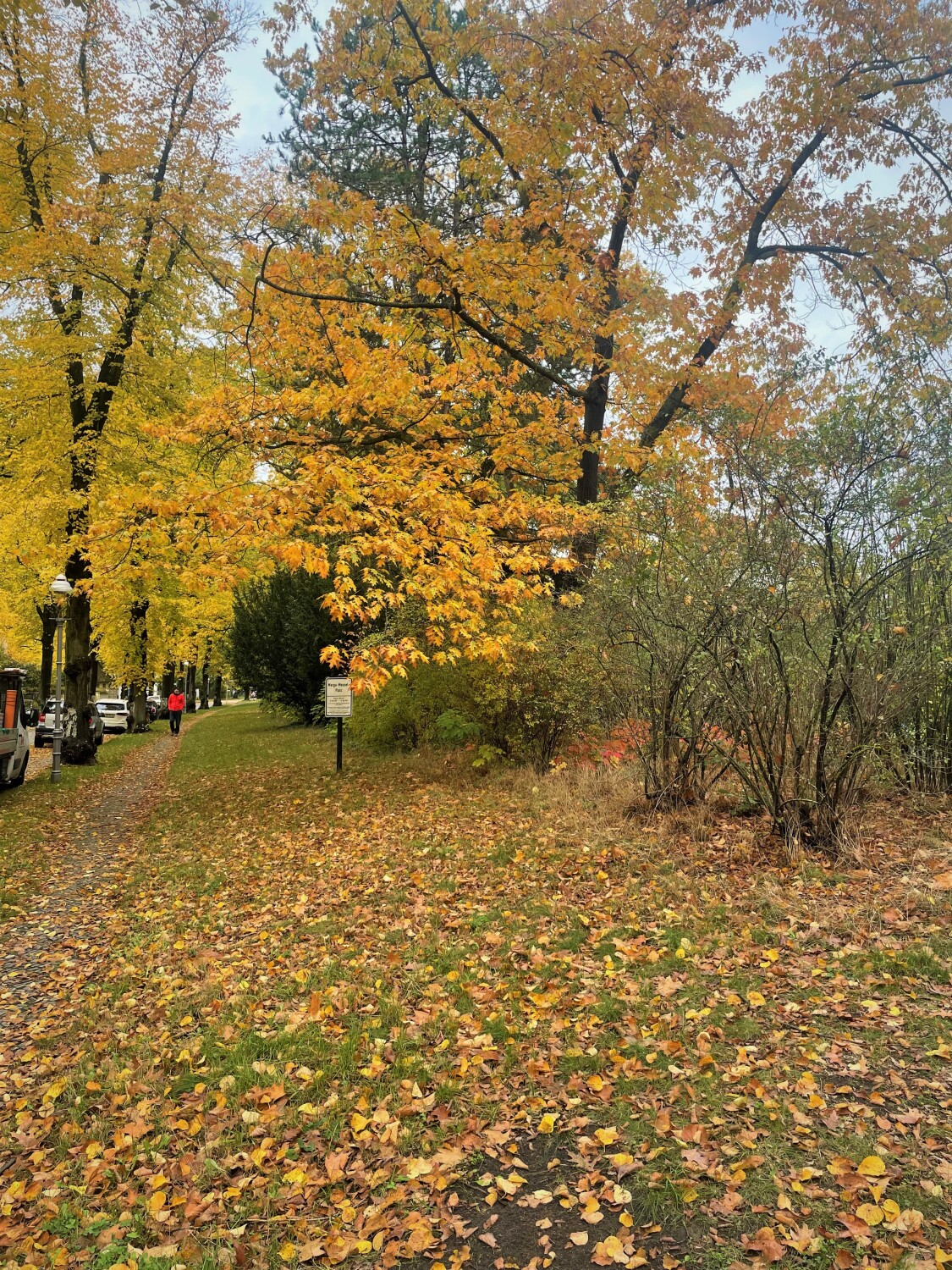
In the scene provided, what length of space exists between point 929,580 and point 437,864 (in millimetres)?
5316

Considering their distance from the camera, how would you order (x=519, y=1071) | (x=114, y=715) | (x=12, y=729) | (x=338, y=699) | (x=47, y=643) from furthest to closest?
(x=114, y=715), (x=47, y=643), (x=12, y=729), (x=338, y=699), (x=519, y=1071)

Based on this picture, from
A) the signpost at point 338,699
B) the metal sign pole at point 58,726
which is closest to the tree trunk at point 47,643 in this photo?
the metal sign pole at point 58,726

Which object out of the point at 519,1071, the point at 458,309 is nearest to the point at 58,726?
the point at 458,309

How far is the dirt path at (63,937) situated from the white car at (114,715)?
19535mm

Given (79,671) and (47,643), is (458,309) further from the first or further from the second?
(47,643)

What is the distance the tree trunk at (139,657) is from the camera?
25.4m

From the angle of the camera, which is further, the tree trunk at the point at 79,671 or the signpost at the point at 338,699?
the tree trunk at the point at 79,671

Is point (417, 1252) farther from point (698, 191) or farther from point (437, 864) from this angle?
point (698, 191)

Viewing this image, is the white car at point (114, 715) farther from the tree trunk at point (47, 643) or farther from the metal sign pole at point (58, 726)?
the metal sign pole at point (58, 726)

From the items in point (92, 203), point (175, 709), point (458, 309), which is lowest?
point (175, 709)

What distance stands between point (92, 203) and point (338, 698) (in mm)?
9204

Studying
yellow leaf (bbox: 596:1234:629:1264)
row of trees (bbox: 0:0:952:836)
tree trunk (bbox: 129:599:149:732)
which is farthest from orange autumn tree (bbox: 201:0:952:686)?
tree trunk (bbox: 129:599:149:732)

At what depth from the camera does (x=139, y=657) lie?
27609mm

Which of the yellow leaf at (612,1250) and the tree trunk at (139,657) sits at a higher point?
the tree trunk at (139,657)
